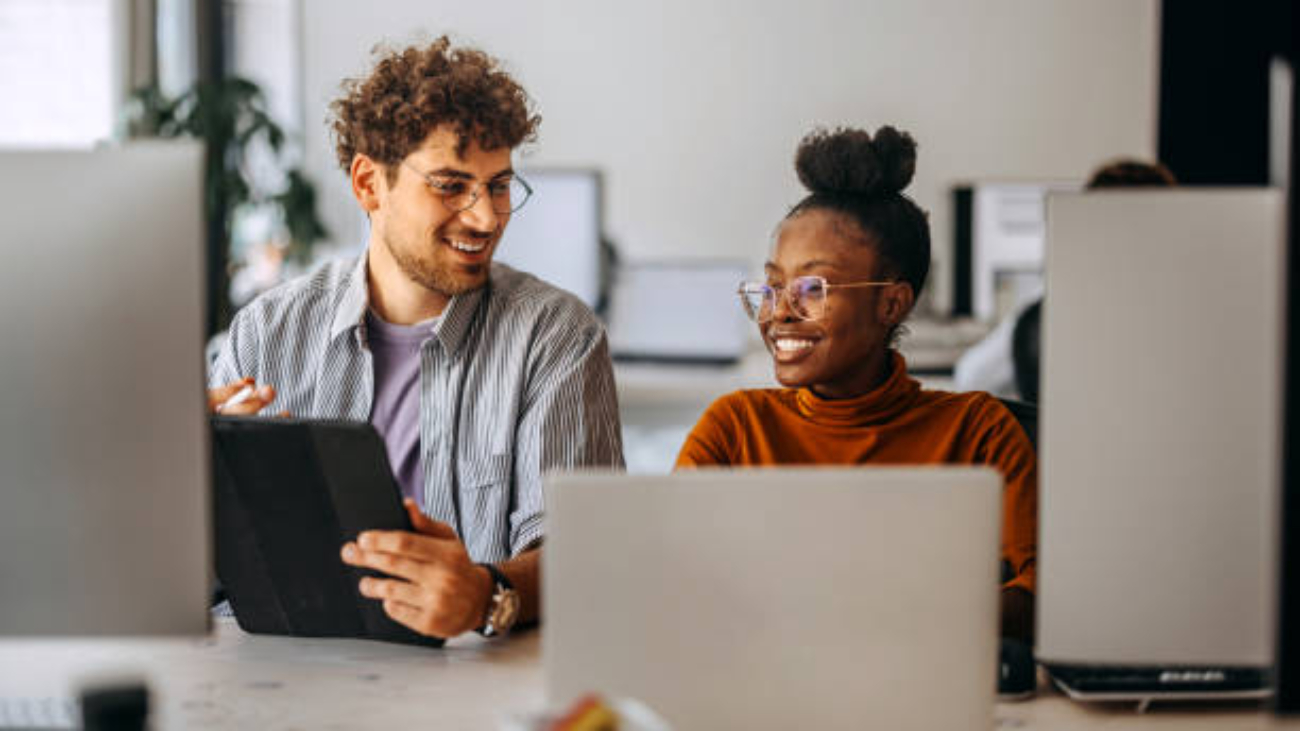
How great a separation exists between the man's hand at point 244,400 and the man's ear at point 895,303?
2.32ft

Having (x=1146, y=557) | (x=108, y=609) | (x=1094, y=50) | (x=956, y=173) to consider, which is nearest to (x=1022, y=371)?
(x=1146, y=557)

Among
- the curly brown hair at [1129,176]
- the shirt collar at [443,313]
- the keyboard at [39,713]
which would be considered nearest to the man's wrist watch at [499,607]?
the keyboard at [39,713]

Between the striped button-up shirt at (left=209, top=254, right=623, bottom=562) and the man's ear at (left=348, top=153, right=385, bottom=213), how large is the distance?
0.14 meters

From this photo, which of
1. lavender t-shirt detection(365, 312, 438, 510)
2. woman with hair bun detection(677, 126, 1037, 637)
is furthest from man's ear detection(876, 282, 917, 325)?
lavender t-shirt detection(365, 312, 438, 510)

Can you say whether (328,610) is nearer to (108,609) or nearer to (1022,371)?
(108,609)

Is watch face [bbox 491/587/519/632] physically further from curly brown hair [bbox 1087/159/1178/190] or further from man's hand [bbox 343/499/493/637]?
curly brown hair [bbox 1087/159/1178/190]

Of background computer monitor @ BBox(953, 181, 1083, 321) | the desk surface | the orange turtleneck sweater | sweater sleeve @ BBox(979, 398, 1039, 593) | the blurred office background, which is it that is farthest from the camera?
the blurred office background

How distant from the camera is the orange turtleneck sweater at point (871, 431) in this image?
1321 millimetres

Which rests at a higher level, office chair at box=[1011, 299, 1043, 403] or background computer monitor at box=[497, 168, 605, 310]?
background computer monitor at box=[497, 168, 605, 310]

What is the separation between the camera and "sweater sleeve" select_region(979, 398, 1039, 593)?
120 cm

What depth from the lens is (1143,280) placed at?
81 cm

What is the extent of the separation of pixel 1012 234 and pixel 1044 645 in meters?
3.82

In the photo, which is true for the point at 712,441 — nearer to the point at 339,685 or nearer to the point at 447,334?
the point at 447,334

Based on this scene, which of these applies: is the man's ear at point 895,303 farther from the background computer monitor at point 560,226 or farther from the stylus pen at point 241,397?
the background computer monitor at point 560,226
